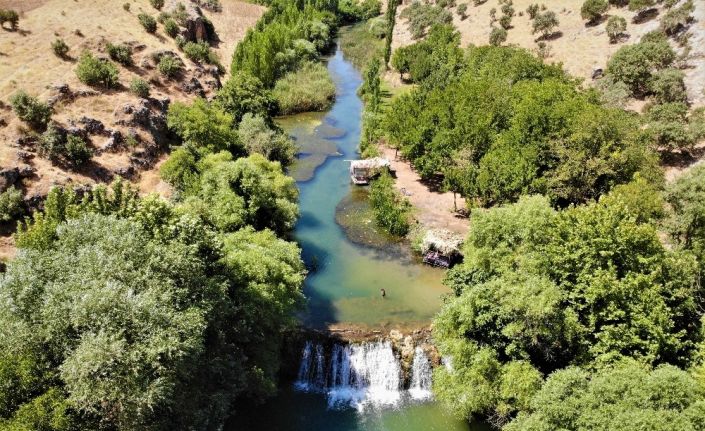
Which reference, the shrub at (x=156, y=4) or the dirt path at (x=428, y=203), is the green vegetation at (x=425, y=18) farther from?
the dirt path at (x=428, y=203)

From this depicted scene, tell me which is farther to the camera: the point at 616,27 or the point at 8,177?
the point at 616,27

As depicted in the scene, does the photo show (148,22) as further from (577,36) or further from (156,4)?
(577,36)

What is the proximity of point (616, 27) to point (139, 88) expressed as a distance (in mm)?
74830

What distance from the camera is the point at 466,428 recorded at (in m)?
32.8

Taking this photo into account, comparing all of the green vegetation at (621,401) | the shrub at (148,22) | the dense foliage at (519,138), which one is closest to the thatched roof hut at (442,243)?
the dense foliage at (519,138)

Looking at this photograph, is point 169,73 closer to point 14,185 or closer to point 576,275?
point 14,185

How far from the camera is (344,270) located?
4631 cm

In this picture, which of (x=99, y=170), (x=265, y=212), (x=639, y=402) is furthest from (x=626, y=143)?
(x=99, y=170)

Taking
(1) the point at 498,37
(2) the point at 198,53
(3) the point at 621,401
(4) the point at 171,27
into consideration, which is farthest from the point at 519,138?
(4) the point at 171,27

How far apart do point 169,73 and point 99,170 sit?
2516 cm

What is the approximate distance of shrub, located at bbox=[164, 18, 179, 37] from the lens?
261 feet

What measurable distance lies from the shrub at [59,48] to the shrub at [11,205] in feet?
93.2

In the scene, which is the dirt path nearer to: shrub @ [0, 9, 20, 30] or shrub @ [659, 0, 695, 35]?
shrub @ [659, 0, 695, 35]

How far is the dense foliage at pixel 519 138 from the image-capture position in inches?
1905
